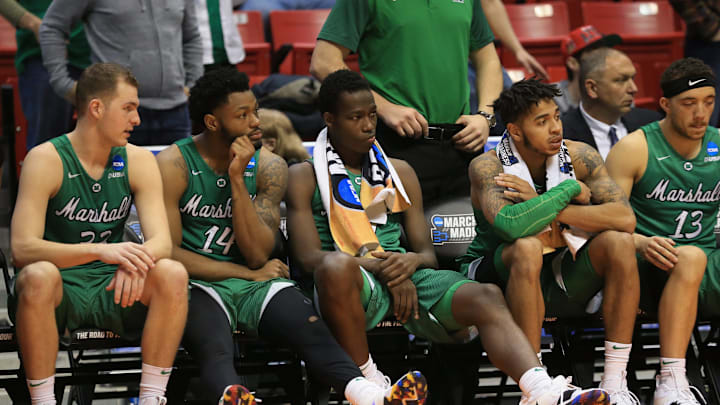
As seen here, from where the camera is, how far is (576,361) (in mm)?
3730

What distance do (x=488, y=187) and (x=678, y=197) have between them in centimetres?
94

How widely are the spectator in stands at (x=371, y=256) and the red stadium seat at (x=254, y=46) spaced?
10.4 ft

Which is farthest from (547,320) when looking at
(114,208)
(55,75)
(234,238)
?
(55,75)

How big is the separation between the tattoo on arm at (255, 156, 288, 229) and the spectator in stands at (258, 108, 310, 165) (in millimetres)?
1044

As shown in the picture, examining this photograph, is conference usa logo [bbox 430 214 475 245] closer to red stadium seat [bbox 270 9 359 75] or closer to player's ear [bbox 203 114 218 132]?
player's ear [bbox 203 114 218 132]

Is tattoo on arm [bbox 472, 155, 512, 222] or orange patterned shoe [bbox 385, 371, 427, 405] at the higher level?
tattoo on arm [bbox 472, 155, 512, 222]

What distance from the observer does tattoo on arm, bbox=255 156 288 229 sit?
3.82 m

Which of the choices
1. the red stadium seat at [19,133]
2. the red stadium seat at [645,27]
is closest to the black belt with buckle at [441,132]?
the red stadium seat at [19,133]

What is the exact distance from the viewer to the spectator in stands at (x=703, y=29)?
20.2 feet

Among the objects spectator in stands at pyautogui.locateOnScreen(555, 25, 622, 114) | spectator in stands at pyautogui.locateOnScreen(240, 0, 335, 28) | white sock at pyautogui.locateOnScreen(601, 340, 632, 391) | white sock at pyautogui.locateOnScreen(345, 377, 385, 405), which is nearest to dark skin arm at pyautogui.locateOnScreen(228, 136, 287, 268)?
white sock at pyautogui.locateOnScreen(345, 377, 385, 405)

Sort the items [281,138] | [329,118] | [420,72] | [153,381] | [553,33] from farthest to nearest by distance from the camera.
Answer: [553,33], [281,138], [420,72], [329,118], [153,381]

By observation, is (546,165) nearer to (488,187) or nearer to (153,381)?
(488,187)

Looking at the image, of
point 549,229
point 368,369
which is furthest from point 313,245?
point 549,229

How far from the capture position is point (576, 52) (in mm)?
6371
